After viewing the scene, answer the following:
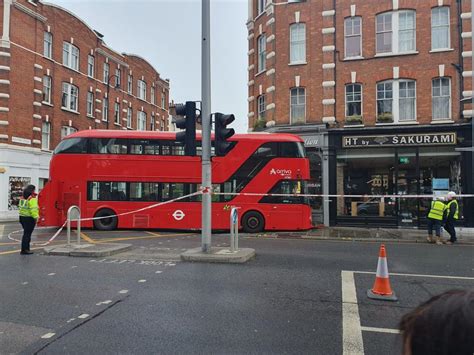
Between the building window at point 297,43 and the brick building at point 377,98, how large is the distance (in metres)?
0.05

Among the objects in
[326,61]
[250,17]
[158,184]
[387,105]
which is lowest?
[158,184]

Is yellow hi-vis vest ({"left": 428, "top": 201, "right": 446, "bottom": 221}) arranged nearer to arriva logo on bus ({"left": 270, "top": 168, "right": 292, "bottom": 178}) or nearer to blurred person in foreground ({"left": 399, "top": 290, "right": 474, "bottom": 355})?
arriva logo on bus ({"left": 270, "top": 168, "right": 292, "bottom": 178})

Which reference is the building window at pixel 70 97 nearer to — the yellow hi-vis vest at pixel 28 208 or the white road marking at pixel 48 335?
the yellow hi-vis vest at pixel 28 208

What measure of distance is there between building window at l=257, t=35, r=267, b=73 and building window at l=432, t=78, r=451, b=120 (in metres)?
8.78

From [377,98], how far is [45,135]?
72.1 feet

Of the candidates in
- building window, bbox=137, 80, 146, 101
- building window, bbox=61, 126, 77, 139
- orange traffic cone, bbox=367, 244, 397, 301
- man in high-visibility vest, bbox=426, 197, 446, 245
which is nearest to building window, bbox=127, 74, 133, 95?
building window, bbox=137, 80, 146, 101

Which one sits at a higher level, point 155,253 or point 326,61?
point 326,61

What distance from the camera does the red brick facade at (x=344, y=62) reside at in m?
17.6

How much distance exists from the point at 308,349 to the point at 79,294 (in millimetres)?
3708

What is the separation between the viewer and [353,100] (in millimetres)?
18969

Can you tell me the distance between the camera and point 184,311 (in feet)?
16.9

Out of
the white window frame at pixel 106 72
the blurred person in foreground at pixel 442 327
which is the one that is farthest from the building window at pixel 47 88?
the blurred person in foreground at pixel 442 327

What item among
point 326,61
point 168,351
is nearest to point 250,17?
point 326,61

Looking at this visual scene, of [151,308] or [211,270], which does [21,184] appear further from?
[151,308]
